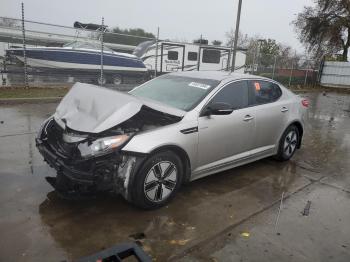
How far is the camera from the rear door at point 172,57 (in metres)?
19.0

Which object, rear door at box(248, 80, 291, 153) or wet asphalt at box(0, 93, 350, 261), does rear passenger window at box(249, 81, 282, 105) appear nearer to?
rear door at box(248, 80, 291, 153)

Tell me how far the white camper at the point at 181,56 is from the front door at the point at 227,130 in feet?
43.0

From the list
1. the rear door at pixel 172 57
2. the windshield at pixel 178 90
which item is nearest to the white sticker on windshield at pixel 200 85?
the windshield at pixel 178 90

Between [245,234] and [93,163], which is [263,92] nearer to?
[245,234]

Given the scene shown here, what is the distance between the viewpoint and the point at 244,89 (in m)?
5.07

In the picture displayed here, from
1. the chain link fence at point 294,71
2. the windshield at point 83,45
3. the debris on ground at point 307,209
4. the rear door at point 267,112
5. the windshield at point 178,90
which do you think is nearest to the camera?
the debris on ground at point 307,209

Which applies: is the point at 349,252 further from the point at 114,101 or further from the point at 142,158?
the point at 114,101

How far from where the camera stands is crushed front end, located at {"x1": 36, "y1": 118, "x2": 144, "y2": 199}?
3.50m

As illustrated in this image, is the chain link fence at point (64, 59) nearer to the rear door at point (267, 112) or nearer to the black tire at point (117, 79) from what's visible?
the black tire at point (117, 79)

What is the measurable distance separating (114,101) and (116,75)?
44.3 ft

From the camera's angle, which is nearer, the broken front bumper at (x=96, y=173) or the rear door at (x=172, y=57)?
the broken front bumper at (x=96, y=173)

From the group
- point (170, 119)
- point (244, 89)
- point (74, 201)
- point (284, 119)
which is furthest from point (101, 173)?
point (284, 119)

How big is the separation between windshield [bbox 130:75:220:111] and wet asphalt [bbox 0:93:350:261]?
1210mm

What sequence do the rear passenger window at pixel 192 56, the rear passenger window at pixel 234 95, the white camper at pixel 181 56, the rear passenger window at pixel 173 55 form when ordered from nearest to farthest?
1. the rear passenger window at pixel 234 95
2. the white camper at pixel 181 56
3. the rear passenger window at pixel 173 55
4. the rear passenger window at pixel 192 56
